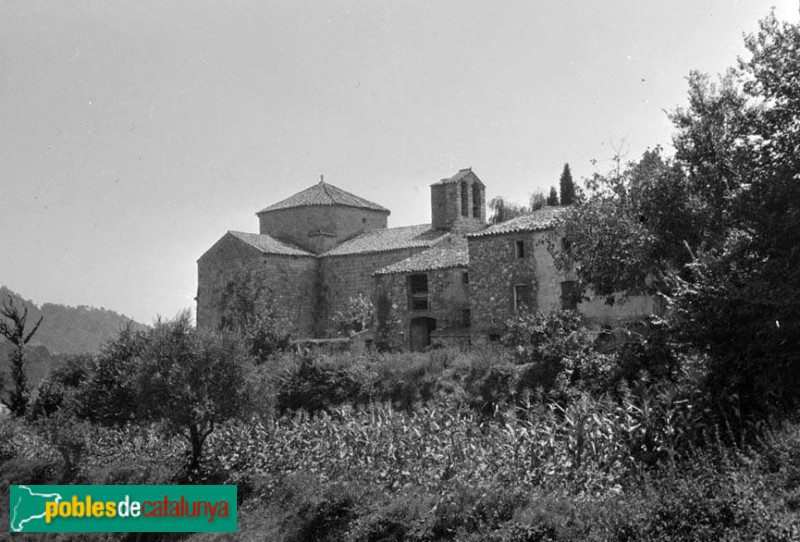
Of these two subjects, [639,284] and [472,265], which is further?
[472,265]

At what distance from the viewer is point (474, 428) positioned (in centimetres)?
1323

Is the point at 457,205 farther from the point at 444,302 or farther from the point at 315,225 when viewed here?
the point at 315,225

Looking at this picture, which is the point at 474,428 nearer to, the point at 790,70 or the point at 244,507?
the point at 244,507

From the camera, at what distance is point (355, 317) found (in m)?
37.4

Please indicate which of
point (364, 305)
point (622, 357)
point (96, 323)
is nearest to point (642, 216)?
point (622, 357)

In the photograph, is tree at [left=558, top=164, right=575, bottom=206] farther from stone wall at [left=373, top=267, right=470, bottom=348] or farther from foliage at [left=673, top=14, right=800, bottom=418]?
foliage at [left=673, top=14, right=800, bottom=418]

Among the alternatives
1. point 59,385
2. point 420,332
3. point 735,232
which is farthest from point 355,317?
point 735,232

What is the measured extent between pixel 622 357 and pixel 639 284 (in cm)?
468

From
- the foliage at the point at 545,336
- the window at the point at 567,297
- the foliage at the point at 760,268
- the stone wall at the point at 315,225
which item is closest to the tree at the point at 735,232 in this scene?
the foliage at the point at 760,268

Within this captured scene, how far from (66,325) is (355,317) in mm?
123676

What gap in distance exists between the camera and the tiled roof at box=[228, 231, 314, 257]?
39606mm

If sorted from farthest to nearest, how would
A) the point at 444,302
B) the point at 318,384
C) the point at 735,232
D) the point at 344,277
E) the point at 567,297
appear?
the point at 344,277 → the point at 444,302 → the point at 567,297 → the point at 318,384 → the point at 735,232

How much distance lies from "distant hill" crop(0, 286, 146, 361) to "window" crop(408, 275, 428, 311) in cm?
10783

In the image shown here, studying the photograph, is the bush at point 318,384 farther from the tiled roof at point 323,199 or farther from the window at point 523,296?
the tiled roof at point 323,199
